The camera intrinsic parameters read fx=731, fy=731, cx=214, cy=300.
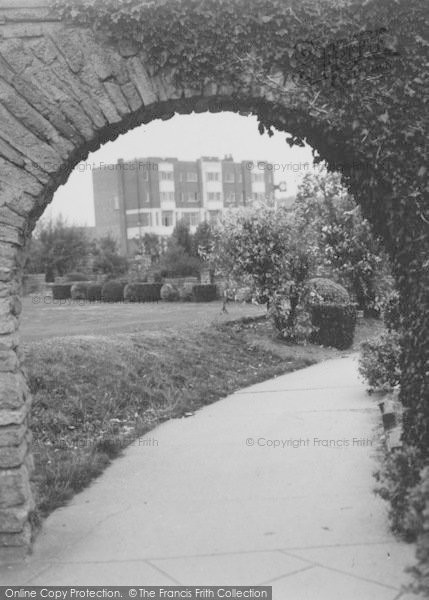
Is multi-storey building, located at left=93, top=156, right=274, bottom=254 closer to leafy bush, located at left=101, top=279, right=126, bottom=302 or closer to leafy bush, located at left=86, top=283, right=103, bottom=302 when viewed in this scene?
leafy bush, located at left=86, top=283, right=103, bottom=302

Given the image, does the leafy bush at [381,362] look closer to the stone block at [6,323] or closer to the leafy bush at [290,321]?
the stone block at [6,323]

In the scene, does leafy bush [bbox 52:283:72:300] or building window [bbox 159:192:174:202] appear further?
building window [bbox 159:192:174:202]

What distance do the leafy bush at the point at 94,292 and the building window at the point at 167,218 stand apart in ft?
126

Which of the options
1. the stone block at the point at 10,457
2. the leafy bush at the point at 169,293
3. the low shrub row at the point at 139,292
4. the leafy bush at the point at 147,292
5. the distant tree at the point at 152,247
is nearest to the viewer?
the stone block at the point at 10,457

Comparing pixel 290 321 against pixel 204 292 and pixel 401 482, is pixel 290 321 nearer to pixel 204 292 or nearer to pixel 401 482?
pixel 401 482

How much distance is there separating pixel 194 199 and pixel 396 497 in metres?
68.0

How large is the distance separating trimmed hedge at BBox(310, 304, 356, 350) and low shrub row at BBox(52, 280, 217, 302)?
1089 centimetres

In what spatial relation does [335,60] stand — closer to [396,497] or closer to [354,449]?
[396,497]

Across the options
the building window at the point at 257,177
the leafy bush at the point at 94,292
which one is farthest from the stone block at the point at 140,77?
A: the building window at the point at 257,177

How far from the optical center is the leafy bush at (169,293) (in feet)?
90.6

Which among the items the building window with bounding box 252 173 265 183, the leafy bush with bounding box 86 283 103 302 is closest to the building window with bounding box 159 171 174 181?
the building window with bounding box 252 173 265 183

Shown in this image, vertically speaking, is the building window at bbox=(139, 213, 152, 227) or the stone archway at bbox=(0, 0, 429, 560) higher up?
the building window at bbox=(139, 213, 152, 227)

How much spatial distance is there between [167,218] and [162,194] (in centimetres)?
229

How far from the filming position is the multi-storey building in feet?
218
